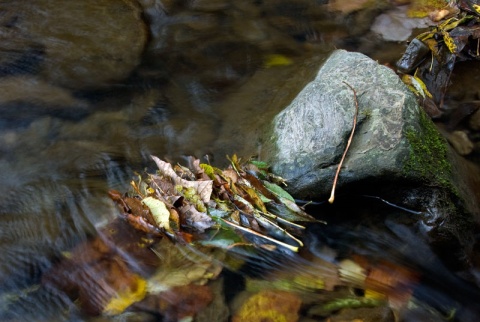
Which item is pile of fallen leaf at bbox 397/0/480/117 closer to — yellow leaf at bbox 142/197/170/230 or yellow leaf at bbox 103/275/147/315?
yellow leaf at bbox 142/197/170/230

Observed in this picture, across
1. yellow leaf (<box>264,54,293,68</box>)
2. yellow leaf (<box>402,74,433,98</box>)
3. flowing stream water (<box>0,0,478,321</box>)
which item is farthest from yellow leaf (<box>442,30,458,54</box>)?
yellow leaf (<box>264,54,293,68</box>)

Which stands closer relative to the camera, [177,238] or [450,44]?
[177,238]

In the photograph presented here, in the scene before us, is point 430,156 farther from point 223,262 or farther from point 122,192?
point 122,192

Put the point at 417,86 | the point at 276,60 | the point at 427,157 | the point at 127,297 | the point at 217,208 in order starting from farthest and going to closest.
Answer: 1. the point at 276,60
2. the point at 417,86
3. the point at 427,157
4. the point at 217,208
5. the point at 127,297

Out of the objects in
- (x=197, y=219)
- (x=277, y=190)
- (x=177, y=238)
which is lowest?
(x=177, y=238)

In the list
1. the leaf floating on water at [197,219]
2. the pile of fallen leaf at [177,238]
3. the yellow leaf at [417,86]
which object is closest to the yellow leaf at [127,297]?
the pile of fallen leaf at [177,238]

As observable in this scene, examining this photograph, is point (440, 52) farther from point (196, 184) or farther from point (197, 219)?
point (197, 219)

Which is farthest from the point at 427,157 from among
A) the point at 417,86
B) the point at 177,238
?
the point at 177,238
